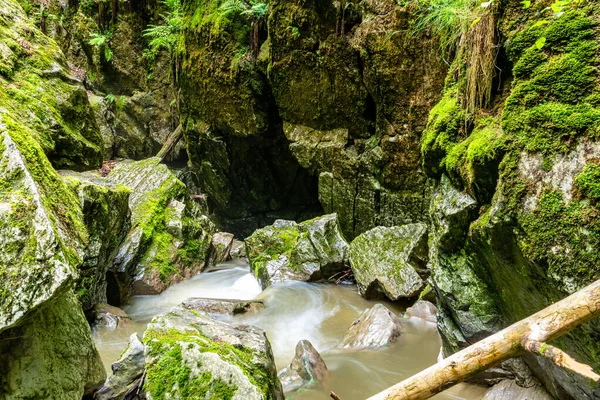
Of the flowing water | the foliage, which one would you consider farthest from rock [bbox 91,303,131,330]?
the foliage

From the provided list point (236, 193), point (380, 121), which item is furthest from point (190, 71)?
point (380, 121)

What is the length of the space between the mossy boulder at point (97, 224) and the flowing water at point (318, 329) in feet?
2.36

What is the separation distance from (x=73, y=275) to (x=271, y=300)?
4.76 metres

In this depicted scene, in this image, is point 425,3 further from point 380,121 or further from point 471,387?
point 471,387

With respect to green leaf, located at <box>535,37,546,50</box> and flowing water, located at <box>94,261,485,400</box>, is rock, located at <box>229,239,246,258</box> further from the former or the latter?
green leaf, located at <box>535,37,546,50</box>

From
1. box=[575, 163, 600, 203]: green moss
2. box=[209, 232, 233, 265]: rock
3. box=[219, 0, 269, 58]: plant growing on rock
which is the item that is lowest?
box=[209, 232, 233, 265]: rock

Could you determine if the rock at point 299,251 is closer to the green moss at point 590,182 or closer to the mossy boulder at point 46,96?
the mossy boulder at point 46,96

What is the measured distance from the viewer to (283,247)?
8188 millimetres

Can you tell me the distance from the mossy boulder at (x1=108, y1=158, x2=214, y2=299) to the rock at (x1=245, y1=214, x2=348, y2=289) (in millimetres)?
1447

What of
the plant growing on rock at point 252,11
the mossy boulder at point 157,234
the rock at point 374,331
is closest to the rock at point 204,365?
the rock at point 374,331

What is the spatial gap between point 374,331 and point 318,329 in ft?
3.75

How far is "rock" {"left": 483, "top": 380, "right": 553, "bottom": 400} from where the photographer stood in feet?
8.56

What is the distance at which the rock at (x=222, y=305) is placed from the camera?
16.6 feet

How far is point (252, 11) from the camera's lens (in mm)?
9438
